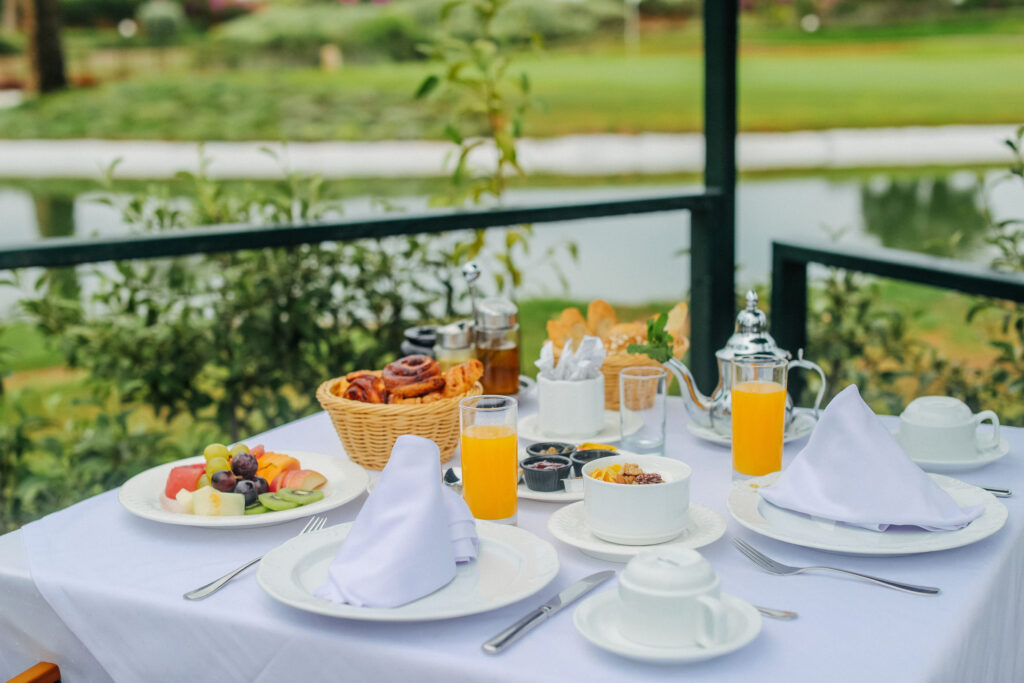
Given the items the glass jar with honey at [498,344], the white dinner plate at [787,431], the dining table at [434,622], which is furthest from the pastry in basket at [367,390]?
the white dinner plate at [787,431]

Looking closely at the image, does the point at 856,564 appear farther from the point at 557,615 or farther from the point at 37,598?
the point at 37,598

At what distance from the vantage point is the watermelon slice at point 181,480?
3.57 feet

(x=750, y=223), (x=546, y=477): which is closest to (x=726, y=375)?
(x=546, y=477)

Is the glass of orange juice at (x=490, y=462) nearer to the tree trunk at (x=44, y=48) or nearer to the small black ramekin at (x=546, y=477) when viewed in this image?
the small black ramekin at (x=546, y=477)

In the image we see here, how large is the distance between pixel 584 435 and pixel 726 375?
7.9 inches

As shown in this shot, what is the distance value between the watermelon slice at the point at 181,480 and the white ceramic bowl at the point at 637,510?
0.44m

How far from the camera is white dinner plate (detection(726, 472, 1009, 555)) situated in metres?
0.90

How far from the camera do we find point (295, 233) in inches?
83.8

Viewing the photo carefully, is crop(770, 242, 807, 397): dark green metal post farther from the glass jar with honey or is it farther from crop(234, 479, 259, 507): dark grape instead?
crop(234, 479, 259, 507): dark grape

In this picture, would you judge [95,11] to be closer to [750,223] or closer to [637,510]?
[750,223]

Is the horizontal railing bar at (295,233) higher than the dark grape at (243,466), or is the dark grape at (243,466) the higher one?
the horizontal railing bar at (295,233)

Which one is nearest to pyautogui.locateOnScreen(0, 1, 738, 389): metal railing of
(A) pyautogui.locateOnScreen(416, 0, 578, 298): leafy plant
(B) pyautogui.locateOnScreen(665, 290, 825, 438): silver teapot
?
(A) pyautogui.locateOnScreen(416, 0, 578, 298): leafy plant

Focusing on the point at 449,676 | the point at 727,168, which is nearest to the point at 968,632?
the point at 449,676

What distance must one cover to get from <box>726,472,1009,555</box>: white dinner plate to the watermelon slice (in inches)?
22.5
